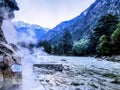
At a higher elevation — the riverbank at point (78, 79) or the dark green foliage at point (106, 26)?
the dark green foliage at point (106, 26)

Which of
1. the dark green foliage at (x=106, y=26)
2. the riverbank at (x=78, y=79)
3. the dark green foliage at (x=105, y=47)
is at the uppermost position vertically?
the dark green foliage at (x=106, y=26)

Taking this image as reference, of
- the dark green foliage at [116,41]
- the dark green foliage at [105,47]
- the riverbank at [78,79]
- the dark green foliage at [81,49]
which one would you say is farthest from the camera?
the dark green foliage at [81,49]

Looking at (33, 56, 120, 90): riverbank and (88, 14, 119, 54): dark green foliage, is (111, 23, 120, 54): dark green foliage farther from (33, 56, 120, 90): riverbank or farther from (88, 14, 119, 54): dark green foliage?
(33, 56, 120, 90): riverbank

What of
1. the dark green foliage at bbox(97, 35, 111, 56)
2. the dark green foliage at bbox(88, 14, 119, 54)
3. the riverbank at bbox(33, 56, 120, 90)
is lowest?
the riverbank at bbox(33, 56, 120, 90)

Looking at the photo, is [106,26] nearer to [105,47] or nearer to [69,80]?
[105,47]

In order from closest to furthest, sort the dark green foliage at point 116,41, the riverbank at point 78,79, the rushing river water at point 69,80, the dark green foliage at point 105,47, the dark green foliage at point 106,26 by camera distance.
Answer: the rushing river water at point 69,80 → the riverbank at point 78,79 → the dark green foliage at point 116,41 → the dark green foliage at point 105,47 → the dark green foliage at point 106,26

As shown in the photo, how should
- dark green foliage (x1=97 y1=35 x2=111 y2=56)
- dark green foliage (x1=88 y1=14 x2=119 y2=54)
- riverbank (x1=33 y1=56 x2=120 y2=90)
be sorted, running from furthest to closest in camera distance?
1. dark green foliage (x1=88 y1=14 x2=119 y2=54)
2. dark green foliage (x1=97 y1=35 x2=111 y2=56)
3. riverbank (x1=33 y1=56 x2=120 y2=90)

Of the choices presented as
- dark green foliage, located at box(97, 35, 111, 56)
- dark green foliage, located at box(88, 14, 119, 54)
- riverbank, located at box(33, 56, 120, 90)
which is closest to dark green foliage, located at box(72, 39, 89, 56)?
dark green foliage, located at box(88, 14, 119, 54)

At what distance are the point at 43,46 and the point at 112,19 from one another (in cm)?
7111

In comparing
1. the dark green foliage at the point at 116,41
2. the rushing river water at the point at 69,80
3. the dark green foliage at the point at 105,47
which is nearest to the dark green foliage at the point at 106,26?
the dark green foliage at the point at 105,47

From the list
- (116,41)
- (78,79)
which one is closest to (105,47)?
(116,41)

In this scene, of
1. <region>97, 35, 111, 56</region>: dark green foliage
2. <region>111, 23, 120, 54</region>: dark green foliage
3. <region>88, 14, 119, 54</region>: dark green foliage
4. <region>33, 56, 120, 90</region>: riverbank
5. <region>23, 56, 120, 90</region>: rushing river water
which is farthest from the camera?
<region>88, 14, 119, 54</region>: dark green foliage

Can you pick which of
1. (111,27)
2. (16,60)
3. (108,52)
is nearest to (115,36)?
(108,52)

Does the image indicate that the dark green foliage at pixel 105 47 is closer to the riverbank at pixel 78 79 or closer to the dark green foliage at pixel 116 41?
the dark green foliage at pixel 116 41
